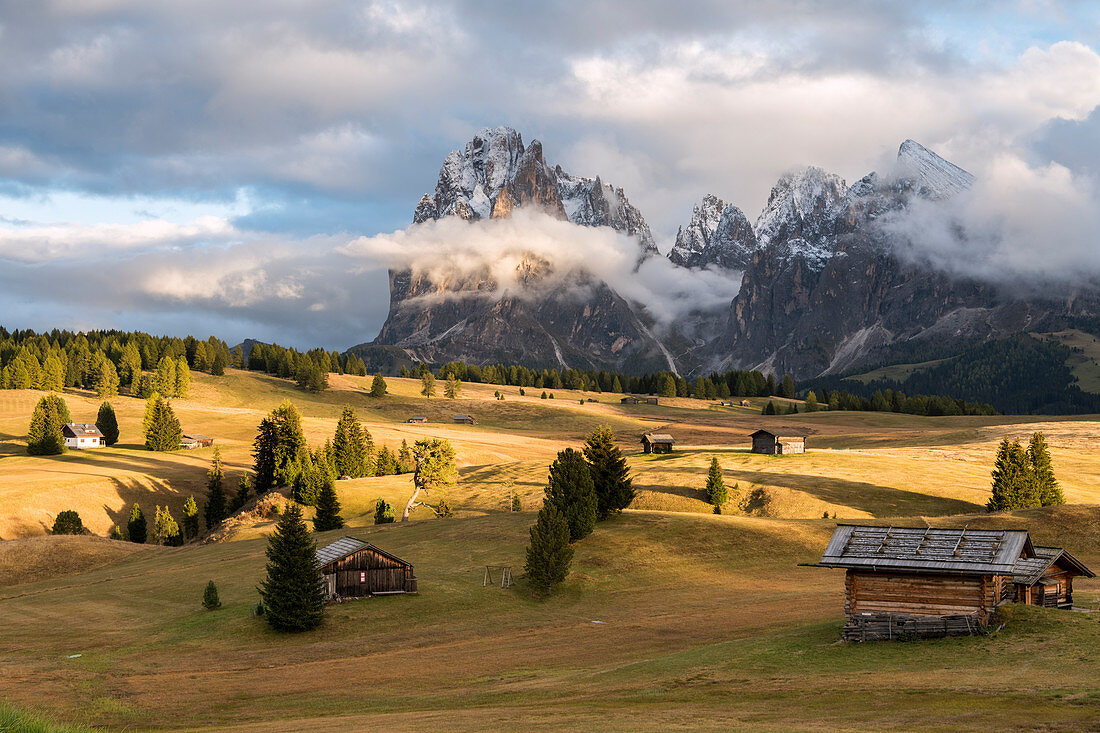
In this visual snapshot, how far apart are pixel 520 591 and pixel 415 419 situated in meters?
131

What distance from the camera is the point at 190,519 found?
98.6m

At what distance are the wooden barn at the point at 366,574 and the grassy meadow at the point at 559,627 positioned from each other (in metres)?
2.28

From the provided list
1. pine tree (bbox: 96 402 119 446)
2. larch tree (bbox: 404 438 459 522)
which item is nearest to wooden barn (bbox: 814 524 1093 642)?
larch tree (bbox: 404 438 459 522)

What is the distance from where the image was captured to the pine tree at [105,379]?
623ft

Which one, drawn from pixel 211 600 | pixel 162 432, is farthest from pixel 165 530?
pixel 162 432

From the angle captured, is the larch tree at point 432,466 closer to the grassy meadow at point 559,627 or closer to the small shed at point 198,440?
the grassy meadow at point 559,627

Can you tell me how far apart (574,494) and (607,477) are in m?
8.15

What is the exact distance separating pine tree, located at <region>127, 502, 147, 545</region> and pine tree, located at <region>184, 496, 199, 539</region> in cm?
477

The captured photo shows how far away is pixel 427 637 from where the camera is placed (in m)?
45.2

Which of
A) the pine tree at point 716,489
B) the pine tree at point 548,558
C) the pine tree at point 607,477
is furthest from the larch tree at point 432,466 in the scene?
the pine tree at point 548,558

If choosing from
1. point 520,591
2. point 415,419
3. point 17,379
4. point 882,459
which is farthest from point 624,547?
point 17,379

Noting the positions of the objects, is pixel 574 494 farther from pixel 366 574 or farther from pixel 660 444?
pixel 660 444

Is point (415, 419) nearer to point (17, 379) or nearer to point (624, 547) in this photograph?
point (17, 379)

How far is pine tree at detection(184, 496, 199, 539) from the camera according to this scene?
98.2 meters
